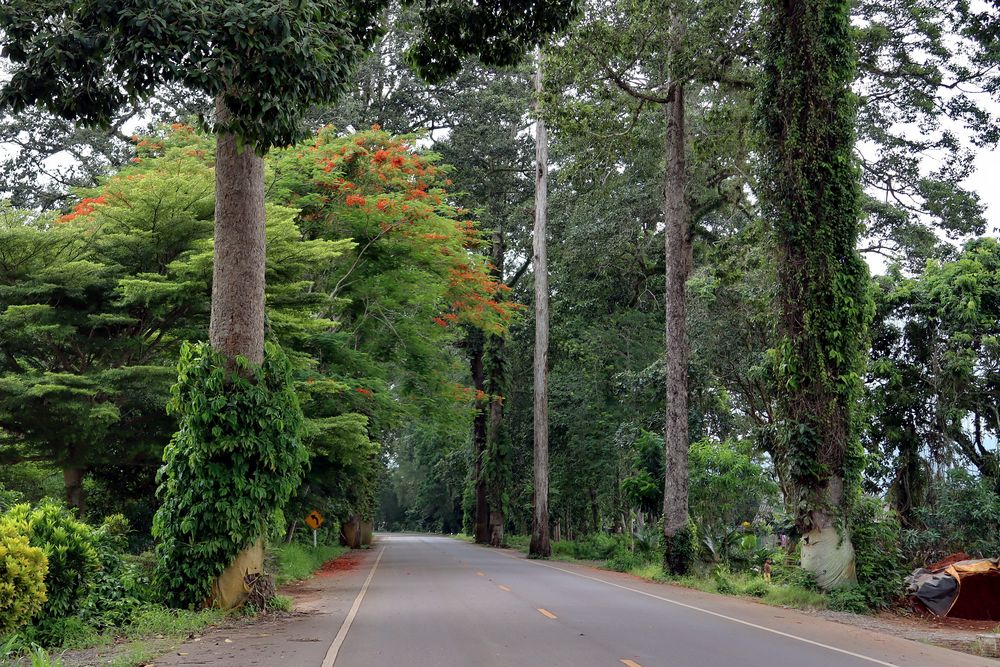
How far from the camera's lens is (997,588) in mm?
13930

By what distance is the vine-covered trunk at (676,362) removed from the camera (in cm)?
2320

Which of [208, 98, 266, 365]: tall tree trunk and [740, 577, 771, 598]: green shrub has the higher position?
[208, 98, 266, 365]: tall tree trunk

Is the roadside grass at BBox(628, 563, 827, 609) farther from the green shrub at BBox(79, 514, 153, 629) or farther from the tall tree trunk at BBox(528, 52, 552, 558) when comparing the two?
the green shrub at BBox(79, 514, 153, 629)

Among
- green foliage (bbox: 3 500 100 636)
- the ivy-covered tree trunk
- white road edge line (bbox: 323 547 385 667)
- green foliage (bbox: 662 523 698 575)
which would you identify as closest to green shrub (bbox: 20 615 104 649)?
green foliage (bbox: 3 500 100 636)

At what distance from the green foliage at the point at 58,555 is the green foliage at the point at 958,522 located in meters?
15.1

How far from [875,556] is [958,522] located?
2543mm

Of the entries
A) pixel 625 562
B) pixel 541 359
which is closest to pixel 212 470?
pixel 625 562

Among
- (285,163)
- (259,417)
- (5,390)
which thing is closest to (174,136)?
(285,163)

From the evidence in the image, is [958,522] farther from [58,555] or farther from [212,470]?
[58,555]

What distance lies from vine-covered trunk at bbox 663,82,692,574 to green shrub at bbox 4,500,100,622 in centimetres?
1593

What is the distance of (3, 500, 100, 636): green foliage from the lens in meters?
9.78

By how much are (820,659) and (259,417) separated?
8283 mm

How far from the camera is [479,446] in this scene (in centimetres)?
4750

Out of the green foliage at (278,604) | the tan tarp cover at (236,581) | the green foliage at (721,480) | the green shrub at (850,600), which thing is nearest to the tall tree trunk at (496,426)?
the green foliage at (721,480)
